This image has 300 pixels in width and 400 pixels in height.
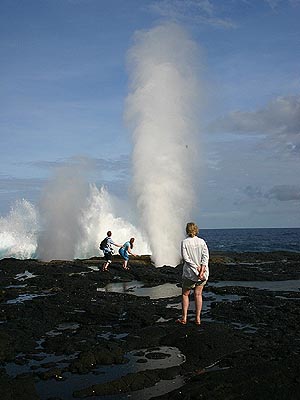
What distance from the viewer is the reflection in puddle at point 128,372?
5.77 m

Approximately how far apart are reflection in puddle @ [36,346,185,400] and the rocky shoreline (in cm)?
1

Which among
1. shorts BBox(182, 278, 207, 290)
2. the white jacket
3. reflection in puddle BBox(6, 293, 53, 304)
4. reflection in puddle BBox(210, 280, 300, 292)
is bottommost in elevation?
reflection in puddle BBox(210, 280, 300, 292)

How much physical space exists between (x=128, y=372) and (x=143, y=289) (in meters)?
9.62

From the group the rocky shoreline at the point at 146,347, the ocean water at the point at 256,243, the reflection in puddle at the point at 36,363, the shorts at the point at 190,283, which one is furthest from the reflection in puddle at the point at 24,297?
Result: the ocean water at the point at 256,243

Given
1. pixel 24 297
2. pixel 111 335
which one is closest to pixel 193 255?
pixel 111 335

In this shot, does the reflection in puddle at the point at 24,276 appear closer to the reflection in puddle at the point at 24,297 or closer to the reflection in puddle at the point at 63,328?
the reflection in puddle at the point at 24,297

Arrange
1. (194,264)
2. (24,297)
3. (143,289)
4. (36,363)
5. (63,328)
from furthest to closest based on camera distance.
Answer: (143,289) → (24,297) → (63,328) → (194,264) → (36,363)

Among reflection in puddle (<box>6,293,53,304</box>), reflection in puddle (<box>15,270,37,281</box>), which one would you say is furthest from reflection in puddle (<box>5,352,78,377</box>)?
reflection in puddle (<box>15,270,37,281</box>)

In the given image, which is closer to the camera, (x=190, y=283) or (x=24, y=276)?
(x=190, y=283)

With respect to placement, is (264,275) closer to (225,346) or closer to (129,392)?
(225,346)

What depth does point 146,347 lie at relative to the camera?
7930 millimetres

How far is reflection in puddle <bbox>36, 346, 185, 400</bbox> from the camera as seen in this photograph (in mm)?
5773

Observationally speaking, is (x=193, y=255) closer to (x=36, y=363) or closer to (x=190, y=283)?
(x=190, y=283)

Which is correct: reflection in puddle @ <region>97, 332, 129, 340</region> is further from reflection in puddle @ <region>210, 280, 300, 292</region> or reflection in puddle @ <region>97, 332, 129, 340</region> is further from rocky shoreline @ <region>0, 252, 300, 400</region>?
reflection in puddle @ <region>210, 280, 300, 292</region>
